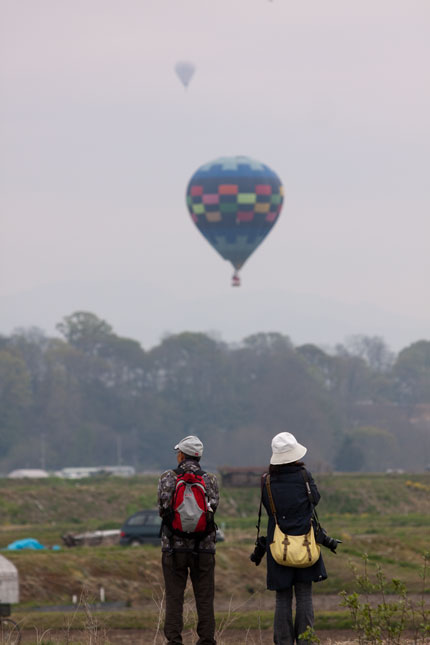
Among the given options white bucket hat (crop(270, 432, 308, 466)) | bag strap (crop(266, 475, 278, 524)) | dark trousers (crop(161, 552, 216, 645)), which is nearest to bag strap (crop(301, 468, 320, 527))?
white bucket hat (crop(270, 432, 308, 466))

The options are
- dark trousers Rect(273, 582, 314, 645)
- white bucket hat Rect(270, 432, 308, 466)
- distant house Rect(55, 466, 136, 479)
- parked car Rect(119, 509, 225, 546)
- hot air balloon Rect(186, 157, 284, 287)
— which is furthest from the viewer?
distant house Rect(55, 466, 136, 479)

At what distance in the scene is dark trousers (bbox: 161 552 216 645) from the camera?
12234 mm

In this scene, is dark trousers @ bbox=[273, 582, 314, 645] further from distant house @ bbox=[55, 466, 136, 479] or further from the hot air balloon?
distant house @ bbox=[55, 466, 136, 479]

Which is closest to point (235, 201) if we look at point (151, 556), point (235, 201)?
point (235, 201)

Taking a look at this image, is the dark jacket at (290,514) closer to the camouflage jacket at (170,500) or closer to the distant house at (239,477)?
the camouflage jacket at (170,500)

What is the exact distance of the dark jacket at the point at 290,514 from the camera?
1166 cm

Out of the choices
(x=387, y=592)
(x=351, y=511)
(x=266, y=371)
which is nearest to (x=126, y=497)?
(x=351, y=511)

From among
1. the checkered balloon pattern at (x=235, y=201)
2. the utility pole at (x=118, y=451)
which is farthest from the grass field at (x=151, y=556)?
the utility pole at (x=118, y=451)

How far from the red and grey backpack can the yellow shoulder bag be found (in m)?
0.80

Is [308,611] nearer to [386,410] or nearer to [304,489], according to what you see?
[304,489]

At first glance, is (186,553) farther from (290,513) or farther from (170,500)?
(290,513)

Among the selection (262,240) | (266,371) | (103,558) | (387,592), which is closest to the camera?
(387,592)

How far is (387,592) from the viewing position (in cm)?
3328

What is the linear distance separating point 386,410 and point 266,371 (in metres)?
21.8
